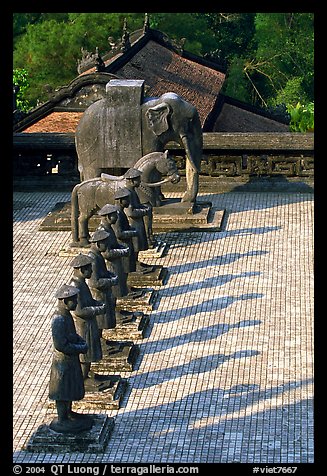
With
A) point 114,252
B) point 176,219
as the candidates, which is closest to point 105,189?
point 176,219

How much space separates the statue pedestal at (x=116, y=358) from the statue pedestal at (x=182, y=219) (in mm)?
6029

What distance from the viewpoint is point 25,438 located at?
19750 mm

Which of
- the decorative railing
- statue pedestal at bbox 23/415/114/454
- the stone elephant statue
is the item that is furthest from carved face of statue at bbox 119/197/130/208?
the decorative railing

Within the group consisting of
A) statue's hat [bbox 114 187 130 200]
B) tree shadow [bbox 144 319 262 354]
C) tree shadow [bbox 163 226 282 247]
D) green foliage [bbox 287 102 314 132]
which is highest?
statue's hat [bbox 114 187 130 200]

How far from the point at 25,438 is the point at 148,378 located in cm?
250

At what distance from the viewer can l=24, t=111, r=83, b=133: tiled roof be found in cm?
3325

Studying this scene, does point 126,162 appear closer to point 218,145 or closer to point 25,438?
point 218,145

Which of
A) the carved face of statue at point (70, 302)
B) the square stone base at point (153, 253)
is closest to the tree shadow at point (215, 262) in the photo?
the square stone base at point (153, 253)

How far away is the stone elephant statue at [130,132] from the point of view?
28250mm

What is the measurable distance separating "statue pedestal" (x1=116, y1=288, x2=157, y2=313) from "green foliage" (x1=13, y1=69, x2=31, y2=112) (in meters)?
23.3

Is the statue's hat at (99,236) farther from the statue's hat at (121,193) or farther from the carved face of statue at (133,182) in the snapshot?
the carved face of statue at (133,182)

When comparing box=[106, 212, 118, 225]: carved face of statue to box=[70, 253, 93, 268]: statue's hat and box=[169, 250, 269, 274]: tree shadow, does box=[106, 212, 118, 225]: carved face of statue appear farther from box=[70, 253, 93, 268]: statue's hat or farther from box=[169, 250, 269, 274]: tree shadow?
box=[169, 250, 269, 274]: tree shadow

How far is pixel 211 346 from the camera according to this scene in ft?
74.6
